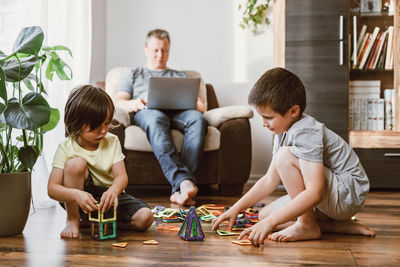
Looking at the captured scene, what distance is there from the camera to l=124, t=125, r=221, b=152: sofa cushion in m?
2.84

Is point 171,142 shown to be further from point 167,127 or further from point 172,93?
point 172,93

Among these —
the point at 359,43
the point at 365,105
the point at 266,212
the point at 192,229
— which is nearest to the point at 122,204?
the point at 192,229

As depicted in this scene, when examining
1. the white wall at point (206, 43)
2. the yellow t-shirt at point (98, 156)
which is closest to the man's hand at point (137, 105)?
the white wall at point (206, 43)

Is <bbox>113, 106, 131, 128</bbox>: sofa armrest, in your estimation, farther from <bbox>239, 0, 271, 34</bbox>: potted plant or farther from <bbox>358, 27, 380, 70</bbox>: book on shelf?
<bbox>358, 27, 380, 70</bbox>: book on shelf

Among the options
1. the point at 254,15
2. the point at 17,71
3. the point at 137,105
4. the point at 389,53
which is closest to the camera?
the point at 17,71

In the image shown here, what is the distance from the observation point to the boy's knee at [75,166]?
1712 millimetres

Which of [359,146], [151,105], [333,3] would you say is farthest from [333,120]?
[151,105]

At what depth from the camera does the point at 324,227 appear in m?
1.80

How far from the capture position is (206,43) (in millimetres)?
3814

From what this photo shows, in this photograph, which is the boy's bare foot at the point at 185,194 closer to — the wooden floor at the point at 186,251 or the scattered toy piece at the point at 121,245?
the wooden floor at the point at 186,251

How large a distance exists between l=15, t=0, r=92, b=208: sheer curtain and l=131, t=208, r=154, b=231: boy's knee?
0.82m

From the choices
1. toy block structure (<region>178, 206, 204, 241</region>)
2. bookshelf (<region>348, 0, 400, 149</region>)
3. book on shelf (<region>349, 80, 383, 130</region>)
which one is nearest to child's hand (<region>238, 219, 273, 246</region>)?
toy block structure (<region>178, 206, 204, 241</region>)

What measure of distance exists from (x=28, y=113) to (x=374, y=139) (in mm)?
2427

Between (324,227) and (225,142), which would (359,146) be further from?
(324,227)
